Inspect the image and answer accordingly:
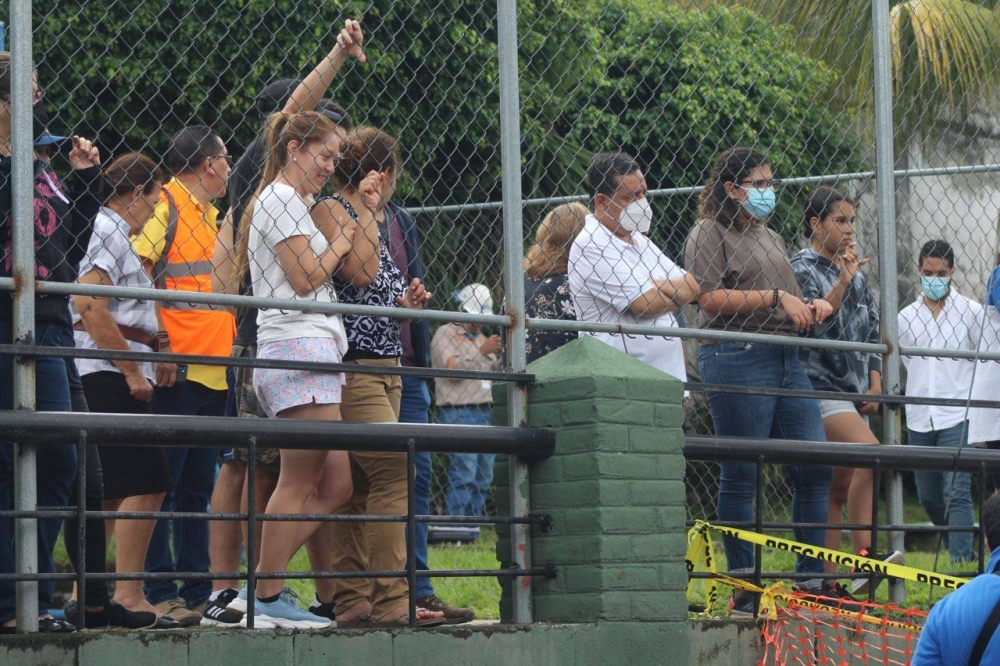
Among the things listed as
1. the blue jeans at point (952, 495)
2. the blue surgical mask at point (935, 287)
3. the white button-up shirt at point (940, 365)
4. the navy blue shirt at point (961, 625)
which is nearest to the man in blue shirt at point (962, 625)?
the navy blue shirt at point (961, 625)

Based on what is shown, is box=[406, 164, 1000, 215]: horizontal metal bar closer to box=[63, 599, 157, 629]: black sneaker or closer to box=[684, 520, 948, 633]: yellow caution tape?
box=[684, 520, 948, 633]: yellow caution tape

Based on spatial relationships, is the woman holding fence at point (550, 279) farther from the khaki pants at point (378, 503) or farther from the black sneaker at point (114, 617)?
the black sneaker at point (114, 617)

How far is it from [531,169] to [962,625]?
285 centimetres

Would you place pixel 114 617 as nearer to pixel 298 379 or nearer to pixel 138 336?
pixel 298 379

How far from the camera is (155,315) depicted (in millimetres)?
6164

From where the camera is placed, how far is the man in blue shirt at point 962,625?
4211 millimetres

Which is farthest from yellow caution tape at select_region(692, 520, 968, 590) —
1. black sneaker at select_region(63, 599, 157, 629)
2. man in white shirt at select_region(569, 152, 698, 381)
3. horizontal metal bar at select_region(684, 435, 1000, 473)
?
black sneaker at select_region(63, 599, 157, 629)

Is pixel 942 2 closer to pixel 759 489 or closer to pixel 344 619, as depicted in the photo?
pixel 759 489

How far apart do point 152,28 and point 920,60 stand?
12.7 ft

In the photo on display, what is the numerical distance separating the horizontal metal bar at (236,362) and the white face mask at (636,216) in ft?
3.52

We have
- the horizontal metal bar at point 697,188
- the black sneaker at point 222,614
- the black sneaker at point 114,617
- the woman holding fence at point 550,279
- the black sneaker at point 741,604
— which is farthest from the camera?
the woman holding fence at point 550,279

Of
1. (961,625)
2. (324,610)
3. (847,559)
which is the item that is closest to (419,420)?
(324,610)

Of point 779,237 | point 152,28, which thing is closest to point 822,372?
point 779,237

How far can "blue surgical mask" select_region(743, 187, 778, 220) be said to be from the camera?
6.51m
